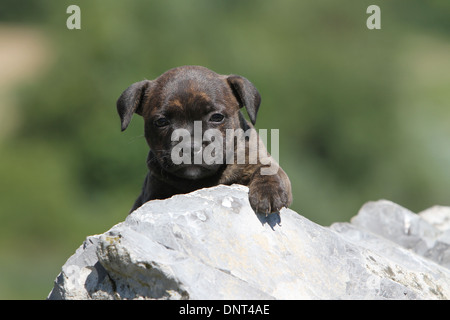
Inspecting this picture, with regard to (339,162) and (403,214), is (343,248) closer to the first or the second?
A: (403,214)

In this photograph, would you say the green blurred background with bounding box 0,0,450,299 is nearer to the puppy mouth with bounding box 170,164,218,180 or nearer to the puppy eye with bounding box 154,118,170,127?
the puppy eye with bounding box 154,118,170,127

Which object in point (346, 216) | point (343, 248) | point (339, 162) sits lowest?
point (346, 216)

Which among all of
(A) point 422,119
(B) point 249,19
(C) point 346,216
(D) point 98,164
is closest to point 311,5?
(B) point 249,19

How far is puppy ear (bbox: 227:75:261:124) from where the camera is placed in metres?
6.91

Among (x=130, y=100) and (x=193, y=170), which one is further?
(x=130, y=100)

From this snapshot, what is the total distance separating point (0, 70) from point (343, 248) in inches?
545

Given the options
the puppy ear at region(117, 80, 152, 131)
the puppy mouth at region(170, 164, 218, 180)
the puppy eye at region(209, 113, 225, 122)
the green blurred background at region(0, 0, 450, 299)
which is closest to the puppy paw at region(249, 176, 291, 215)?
the puppy mouth at region(170, 164, 218, 180)

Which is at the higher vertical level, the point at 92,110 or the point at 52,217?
the point at 92,110

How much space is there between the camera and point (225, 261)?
5.24m

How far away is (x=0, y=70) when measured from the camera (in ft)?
58.5

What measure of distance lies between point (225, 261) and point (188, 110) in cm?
180

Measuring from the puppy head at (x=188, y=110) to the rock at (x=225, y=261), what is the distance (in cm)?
61

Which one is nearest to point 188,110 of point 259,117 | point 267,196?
point 267,196

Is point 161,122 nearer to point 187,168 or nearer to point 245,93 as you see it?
point 187,168
